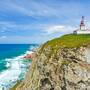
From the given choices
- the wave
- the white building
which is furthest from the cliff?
the wave

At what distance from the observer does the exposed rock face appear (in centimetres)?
2456

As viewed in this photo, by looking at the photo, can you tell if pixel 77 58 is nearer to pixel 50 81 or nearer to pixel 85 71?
pixel 85 71

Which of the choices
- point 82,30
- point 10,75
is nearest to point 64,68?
point 82,30

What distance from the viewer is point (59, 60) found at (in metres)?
26.3

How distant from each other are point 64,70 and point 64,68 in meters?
0.19

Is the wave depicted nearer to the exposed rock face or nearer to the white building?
Result: the white building

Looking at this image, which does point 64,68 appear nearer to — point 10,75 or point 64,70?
point 64,70

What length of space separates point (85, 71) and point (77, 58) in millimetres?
1557

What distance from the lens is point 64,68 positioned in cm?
2525

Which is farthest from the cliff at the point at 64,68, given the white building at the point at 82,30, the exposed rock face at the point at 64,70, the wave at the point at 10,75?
the wave at the point at 10,75

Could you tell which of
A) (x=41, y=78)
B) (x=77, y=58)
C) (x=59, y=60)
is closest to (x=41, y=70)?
(x=41, y=78)

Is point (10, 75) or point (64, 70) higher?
point (64, 70)

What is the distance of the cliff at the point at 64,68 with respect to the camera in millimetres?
24594

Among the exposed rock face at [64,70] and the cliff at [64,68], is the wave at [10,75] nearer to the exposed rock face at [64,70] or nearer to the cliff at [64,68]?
the cliff at [64,68]
